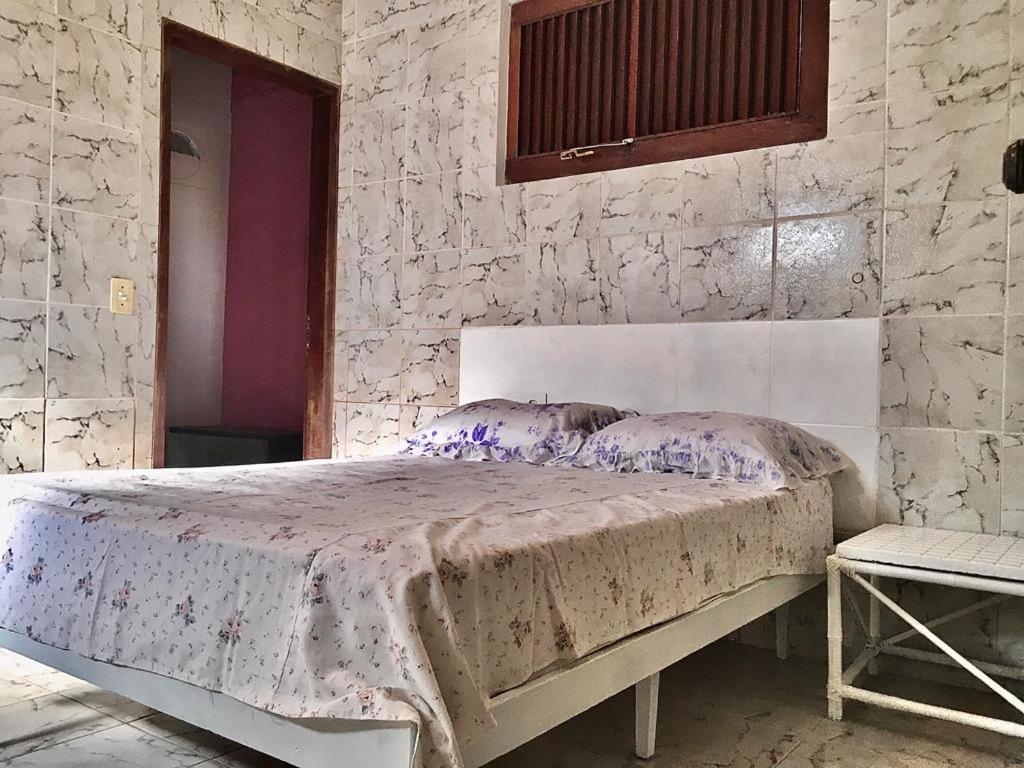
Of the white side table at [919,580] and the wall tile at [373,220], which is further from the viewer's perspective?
the wall tile at [373,220]

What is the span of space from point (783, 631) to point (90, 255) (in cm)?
→ 277

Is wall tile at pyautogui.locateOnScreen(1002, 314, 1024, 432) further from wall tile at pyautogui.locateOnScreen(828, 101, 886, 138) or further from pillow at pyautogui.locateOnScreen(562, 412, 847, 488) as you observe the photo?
wall tile at pyautogui.locateOnScreen(828, 101, 886, 138)

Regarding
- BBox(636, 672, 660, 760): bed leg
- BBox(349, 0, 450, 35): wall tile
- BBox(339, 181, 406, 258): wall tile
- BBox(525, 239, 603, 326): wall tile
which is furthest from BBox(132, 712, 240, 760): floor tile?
BBox(349, 0, 450, 35): wall tile

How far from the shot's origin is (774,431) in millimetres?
2557

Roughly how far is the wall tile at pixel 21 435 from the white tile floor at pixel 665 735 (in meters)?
0.75

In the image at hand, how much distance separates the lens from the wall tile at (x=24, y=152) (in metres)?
2.94

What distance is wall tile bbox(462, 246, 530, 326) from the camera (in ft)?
11.5

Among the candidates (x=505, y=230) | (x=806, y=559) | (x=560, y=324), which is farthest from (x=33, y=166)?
(x=806, y=559)

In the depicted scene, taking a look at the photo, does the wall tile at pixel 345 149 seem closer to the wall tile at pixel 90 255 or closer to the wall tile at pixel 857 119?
the wall tile at pixel 90 255

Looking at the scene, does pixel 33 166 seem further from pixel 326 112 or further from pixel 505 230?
pixel 505 230

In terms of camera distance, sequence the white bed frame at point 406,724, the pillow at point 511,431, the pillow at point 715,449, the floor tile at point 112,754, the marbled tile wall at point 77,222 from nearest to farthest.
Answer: the white bed frame at point 406,724, the floor tile at point 112,754, the pillow at point 715,449, the pillow at point 511,431, the marbled tile wall at point 77,222

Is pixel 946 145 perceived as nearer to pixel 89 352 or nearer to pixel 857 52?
pixel 857 52

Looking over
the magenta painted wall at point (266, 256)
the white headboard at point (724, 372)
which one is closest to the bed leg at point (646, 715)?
the white headboard at point (724, 372)

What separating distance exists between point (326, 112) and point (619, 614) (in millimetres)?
3218
